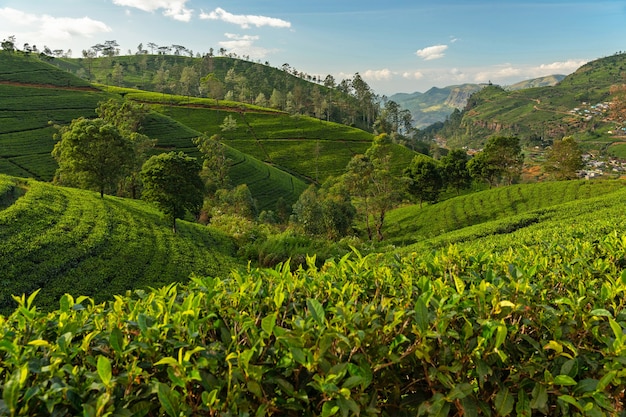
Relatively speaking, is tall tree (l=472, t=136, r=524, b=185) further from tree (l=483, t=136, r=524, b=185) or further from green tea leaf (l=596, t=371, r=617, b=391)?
green tea leaf (l=596, t=371, r=617, b=391)

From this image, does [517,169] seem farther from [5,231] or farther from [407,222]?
[5,231]

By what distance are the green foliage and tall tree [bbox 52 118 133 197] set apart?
29726 mm

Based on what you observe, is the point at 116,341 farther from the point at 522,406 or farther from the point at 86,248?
the point at 86,248

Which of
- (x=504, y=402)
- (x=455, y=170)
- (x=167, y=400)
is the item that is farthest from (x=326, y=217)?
(x=167, y=400)

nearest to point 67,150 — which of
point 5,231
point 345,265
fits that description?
point 5,231

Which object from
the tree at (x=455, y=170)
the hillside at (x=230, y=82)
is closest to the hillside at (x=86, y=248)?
the tree at (x=455, y=170)

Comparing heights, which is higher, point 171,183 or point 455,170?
point 455,170

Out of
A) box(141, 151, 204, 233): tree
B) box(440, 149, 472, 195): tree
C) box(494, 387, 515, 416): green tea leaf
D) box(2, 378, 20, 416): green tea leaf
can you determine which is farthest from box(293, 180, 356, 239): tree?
box(2, 378, 20, 416): green tea leaf

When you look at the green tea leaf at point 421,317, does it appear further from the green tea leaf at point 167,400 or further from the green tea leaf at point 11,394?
the green tea leaf at point 11,394

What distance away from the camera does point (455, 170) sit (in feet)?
190

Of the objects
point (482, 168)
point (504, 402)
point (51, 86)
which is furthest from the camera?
point (51, 86)

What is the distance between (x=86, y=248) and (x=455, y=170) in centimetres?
5296

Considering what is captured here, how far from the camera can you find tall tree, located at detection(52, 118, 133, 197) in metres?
27.5

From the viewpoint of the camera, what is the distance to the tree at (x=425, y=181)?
5206cm
